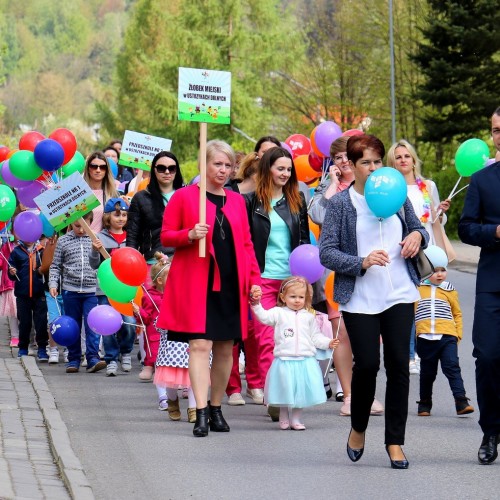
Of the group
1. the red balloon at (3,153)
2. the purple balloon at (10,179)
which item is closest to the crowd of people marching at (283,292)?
the purple balloon at (10,179)

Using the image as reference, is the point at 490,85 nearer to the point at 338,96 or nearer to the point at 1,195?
the point at 338,96

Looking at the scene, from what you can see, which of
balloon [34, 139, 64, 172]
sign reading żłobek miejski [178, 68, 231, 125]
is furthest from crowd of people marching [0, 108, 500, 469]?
balloon [34, 139, 64, 172]

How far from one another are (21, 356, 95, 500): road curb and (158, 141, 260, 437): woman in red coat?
0.91 m

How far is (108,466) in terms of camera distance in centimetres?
743

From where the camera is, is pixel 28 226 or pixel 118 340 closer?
pixel 118 340

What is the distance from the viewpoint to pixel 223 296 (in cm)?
866

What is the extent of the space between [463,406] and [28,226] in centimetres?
510

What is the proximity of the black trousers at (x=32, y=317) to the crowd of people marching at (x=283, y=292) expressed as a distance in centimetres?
93

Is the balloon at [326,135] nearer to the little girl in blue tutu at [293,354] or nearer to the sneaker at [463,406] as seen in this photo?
the little girl in blue tutu at [293,354]

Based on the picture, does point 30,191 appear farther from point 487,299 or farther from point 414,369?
point 487,299

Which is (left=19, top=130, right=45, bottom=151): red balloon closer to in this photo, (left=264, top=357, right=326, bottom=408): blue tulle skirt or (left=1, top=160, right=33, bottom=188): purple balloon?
(left=1, top=160, right=33, bottom=188): purple balloon

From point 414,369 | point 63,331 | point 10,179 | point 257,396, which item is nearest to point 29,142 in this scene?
point 10,179

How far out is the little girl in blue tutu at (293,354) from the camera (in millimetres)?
8719

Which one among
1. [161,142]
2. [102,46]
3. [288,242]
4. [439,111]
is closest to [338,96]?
[439,111]
